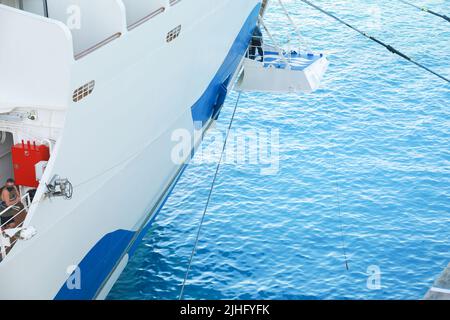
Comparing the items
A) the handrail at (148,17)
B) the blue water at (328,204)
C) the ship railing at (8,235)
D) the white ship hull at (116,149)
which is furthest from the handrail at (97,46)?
the blue water at (328,204)

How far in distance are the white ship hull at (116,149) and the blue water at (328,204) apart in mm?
3012

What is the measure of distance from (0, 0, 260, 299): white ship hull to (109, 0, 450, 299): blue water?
3.01 m

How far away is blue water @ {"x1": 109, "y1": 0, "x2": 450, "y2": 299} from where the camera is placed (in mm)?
15398

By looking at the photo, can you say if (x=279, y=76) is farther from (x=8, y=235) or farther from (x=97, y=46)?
(x=8, y=235)

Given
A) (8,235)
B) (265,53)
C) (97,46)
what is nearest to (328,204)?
(265,53)

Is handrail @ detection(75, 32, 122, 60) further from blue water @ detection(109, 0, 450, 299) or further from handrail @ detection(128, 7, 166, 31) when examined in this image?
blue water @ detection(109, 0, 450, 299)

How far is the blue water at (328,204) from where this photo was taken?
15398 mm

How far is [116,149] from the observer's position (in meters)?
10.9

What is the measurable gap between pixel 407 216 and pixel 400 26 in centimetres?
1675

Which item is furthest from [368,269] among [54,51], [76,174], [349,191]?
[54,51]

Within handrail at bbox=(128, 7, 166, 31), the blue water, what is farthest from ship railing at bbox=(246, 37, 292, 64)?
handrail at bbox=(128, 7, 166, 31)

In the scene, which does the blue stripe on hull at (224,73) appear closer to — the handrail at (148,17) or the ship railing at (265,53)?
the ship railing at (265,53)

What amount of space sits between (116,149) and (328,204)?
8.94 metres

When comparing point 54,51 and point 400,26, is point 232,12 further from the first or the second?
point 400,26
